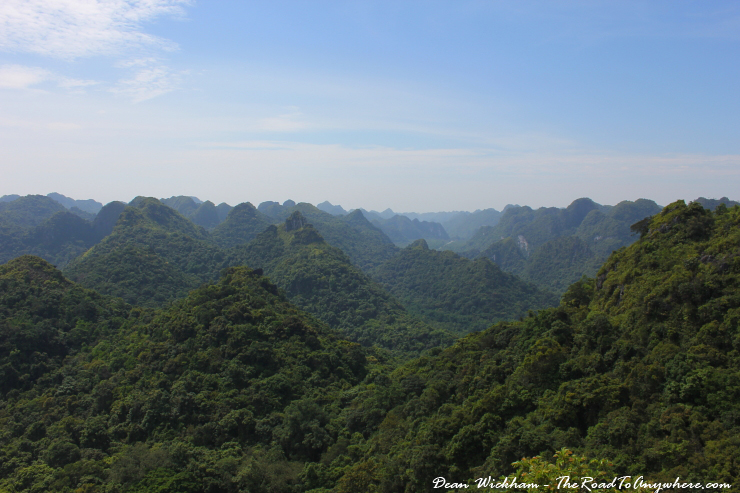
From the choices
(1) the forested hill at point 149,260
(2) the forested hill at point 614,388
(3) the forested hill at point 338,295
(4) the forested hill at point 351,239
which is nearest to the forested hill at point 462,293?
(3) the forested hill at point 338,295

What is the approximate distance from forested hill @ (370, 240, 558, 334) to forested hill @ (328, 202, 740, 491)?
43280 millimetres

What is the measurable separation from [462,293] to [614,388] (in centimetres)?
7108

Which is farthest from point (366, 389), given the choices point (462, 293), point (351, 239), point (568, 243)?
point (351, 239)

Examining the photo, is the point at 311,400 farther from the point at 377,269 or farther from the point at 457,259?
the point at 377,269

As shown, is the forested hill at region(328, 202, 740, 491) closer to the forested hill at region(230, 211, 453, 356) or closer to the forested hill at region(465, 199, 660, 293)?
the forested hill at region(230, 211, 453, 356)

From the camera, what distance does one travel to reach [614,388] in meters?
17.0

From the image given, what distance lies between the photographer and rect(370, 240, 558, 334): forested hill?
257 feet

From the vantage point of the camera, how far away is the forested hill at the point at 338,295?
57969 mm

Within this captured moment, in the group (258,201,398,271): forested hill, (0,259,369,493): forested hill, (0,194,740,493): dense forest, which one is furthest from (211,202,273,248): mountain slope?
(0,259,369,493): forested hill

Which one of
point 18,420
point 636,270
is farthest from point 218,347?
point 636,270

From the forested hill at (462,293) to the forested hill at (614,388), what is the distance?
43.3m

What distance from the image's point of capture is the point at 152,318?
38.0 m

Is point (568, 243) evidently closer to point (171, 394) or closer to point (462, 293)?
point (462, 293)

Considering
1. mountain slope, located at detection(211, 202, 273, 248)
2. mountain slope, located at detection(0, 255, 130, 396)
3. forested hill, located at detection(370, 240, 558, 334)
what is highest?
mountain slope, located at detection(211, 202, 273, 248)
